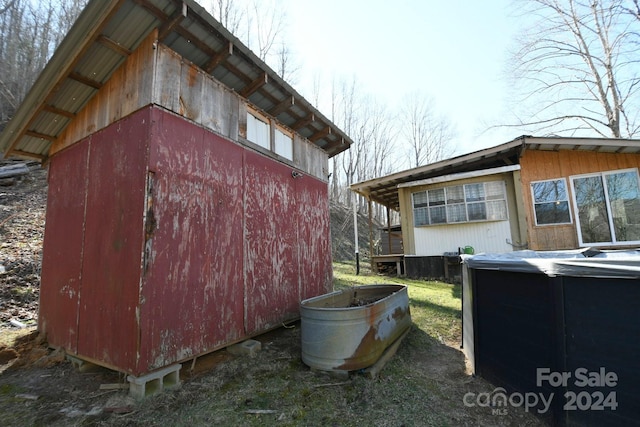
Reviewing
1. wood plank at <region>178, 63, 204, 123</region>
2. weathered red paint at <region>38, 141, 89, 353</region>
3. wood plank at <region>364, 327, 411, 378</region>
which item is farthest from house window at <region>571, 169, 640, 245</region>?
weathered red paint at <region>38, 141, 89, 353</region>

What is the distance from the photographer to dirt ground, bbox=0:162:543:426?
105 inches

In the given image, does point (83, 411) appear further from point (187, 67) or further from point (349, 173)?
point (349, 173)

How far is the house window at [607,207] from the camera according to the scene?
799 centimetres

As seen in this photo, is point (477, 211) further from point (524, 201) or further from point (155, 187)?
point (155, 187)

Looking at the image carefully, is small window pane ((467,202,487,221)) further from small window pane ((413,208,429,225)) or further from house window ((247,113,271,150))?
house window ((247,113,271,150))

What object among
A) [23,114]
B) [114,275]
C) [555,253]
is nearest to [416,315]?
[555,253]

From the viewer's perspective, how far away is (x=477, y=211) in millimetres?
9328

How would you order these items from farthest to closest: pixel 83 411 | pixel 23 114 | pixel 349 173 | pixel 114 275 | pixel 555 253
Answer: pixel 349 173 → pixel 23 114 → pixel 555 253 → pixel 114 275 → pixel 83 411

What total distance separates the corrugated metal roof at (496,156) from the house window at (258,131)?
20.2 feet

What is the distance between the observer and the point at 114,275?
11.0 ft

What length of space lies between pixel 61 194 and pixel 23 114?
1238 mm

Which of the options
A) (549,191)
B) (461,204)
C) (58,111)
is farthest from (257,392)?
(549,191)

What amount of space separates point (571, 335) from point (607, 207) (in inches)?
338

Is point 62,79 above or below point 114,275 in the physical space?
above
